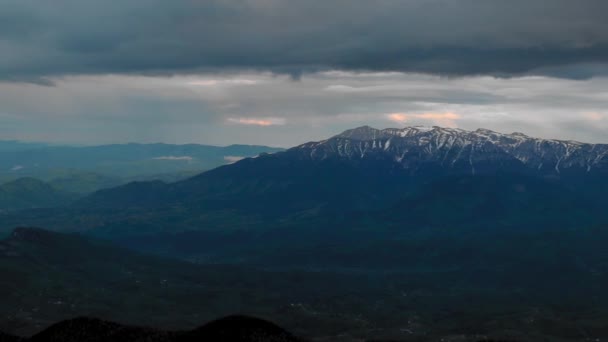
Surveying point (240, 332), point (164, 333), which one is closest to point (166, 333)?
point (164, 333)

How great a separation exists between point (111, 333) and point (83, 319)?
9.40 metres

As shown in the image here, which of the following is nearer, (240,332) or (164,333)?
(240,332)

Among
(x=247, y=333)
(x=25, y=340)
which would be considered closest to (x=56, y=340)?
(x=25, y=340)

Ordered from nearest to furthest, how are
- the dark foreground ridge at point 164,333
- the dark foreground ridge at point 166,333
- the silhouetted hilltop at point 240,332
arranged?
the silhouetted hilltop at point 240,332 < the dark foreground ridge at point 166,333 < the dark foreground ridge at point 164,333

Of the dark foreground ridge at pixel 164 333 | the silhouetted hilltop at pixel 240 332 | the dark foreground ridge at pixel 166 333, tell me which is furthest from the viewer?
the dark foreground ridge at pixel 164 333

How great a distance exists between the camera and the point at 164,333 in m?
144

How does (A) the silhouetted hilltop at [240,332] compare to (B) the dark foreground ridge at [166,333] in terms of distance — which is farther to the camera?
(B) the dark foreground ridge at [166,333]

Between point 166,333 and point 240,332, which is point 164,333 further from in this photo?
point 240,332

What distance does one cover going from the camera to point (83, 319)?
147m

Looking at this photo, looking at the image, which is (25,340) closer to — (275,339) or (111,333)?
(111,333)

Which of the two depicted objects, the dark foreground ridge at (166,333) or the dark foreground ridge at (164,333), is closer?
the dark foreground ridge at (166,333)

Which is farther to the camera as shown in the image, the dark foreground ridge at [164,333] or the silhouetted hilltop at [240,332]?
the dark foreground ridge at [164,333]

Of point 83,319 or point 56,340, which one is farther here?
point 83,319

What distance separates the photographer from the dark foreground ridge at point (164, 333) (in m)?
132
